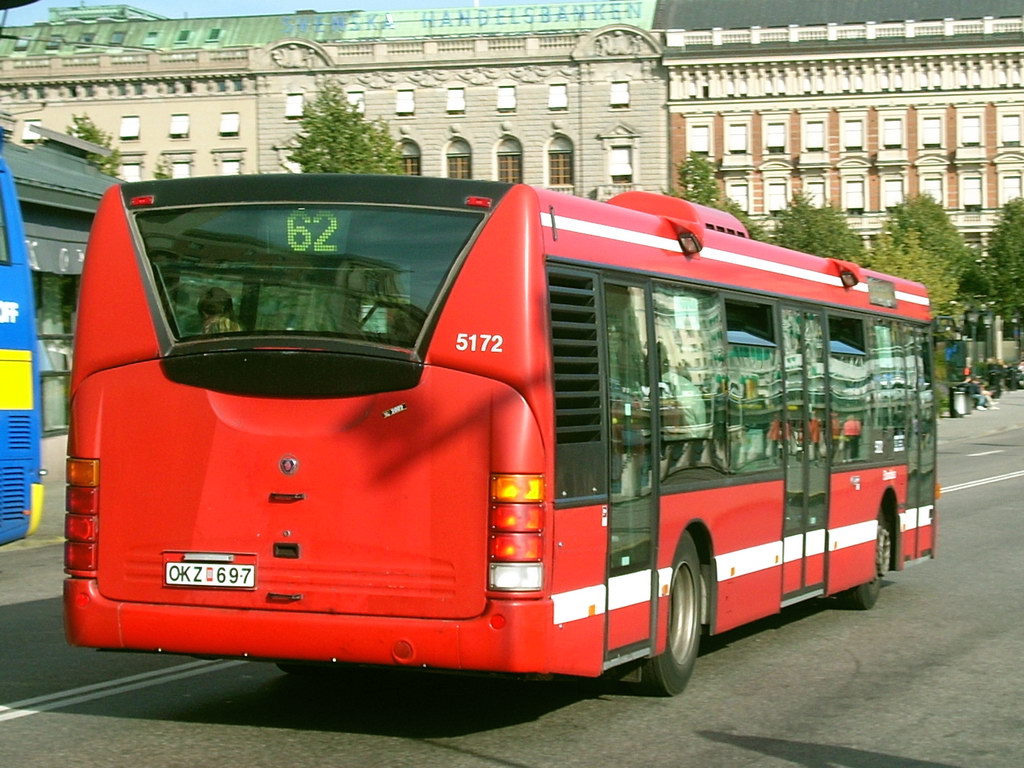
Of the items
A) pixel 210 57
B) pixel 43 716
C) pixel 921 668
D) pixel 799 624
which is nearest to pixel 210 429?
pixel 43 716

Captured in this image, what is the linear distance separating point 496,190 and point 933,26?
100463 mm

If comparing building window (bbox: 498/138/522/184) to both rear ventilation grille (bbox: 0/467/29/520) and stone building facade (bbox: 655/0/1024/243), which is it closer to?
stone building facade (bbox: 655/0/1024/243)

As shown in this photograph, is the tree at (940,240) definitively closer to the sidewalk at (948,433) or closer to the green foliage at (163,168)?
the sidewalk at (948,433)

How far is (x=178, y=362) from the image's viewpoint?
25.9 feet

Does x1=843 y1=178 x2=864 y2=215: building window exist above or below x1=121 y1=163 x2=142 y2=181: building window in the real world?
below

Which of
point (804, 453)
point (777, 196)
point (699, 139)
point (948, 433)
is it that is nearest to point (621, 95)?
point (699, 139)

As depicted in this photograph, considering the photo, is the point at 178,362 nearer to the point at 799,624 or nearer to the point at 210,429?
the point at 210,429

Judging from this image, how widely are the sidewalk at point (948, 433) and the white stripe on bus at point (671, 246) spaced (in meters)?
10.7

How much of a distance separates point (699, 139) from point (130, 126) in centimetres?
3289

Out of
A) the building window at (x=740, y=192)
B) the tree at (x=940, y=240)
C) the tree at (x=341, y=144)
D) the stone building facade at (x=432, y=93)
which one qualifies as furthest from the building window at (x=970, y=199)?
the tree at (x=341, y=144)

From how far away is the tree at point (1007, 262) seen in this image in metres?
95.1

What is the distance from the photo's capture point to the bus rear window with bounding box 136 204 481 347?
7.59 metres

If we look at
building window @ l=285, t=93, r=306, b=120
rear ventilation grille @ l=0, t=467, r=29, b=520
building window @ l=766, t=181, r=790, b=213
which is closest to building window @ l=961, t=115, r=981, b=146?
building window @ l=766, t=181, r=790, b=213

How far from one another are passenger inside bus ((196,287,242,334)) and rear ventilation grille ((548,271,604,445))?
1.42m
